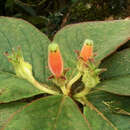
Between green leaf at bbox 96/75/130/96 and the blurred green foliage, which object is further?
the blurred green foliage

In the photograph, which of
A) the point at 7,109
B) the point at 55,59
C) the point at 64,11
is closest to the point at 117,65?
the point at 55,59

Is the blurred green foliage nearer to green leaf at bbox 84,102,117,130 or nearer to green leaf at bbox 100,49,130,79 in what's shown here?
green leaf at bbox 100,49,130,79

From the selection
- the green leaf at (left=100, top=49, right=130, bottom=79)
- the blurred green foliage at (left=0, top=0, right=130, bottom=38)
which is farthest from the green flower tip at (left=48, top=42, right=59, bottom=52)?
the blurred green foliage at (left=0, top=0, right=130, bottom=38)

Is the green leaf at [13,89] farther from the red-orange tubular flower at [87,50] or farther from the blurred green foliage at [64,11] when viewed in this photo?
the blurred green foliage at [64,11]

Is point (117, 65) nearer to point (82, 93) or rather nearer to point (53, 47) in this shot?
point (82, 93)

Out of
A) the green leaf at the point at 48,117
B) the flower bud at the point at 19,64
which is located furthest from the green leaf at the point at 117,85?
the flower bud at the point at 19,64

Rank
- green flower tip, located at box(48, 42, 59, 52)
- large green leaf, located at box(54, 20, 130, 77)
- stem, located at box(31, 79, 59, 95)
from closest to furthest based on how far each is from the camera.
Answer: green flower tip, located at box(48, 42, 59, 52), stem, located at box(31, 79, 59, 95), large green leaf, located at box(54, 20, 130, 77)

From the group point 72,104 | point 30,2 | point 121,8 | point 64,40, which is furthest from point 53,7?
point 72,104
